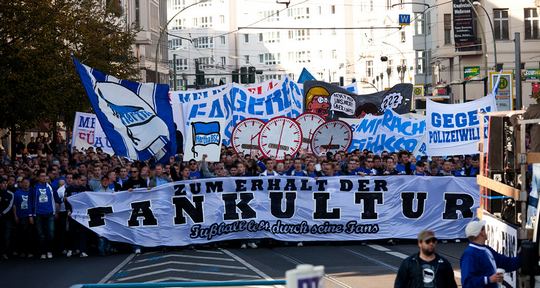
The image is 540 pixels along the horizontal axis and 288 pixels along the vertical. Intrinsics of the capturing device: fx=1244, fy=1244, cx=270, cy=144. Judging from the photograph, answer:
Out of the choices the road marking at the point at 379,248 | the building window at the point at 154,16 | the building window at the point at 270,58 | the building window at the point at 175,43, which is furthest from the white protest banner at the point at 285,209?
the building window at the point at 175,43

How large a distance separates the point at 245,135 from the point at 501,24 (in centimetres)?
5282

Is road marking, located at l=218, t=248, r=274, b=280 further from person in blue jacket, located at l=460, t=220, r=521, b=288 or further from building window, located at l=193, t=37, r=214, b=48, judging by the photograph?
building window, located at l=193, t=37, r=214, b=48

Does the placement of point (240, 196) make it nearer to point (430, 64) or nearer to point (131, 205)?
point (131, 205)

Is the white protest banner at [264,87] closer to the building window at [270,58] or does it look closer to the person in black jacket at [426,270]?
the person in black jacket at [426,270]

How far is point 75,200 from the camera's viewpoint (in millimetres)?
23188

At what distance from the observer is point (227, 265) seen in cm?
2014

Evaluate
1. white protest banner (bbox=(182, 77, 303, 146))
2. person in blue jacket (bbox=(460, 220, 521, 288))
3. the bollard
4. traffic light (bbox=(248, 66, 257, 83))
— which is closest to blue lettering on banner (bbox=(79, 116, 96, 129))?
white protest banner (bbox=(182, 77, 303, 146))

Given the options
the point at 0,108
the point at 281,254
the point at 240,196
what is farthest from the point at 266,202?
the point at 0,108

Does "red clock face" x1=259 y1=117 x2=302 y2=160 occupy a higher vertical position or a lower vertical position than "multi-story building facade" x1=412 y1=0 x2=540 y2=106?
lower

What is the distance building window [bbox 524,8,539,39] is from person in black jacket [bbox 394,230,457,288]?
238 ft

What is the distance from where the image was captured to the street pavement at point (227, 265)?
18.1 meters

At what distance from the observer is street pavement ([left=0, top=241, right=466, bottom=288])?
59.4 ft

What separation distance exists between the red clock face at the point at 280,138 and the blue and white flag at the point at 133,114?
443 cm

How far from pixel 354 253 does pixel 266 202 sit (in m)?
2.54
